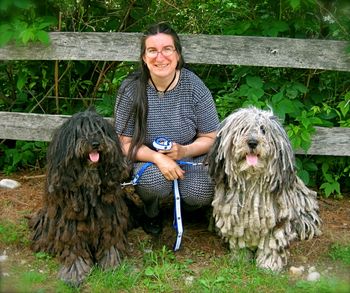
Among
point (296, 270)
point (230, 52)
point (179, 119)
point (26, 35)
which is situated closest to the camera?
point (296, 270)

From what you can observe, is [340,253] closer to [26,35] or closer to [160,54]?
[160,54]

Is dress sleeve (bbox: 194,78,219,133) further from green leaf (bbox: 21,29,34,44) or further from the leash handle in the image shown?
green leaf (bbox: 21,29,34,44)

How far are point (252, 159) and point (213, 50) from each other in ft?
4.31

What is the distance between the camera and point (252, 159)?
10.9 feet

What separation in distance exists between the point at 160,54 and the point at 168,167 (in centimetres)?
65

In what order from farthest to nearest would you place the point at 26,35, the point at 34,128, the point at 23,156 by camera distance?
1. the point at 23,156
2. the point at 34,128
3. the point at 26,35

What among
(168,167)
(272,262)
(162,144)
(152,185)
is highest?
(162,144)

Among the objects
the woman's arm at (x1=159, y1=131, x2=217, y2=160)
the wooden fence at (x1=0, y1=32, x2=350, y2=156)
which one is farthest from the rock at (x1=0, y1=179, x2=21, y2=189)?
the woman's arm at (x1=159, y1=131, x2=217, y2=160)

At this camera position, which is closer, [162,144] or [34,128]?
[162,144]

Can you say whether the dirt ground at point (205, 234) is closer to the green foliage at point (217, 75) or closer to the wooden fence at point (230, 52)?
the green foliage at point (217, 75)

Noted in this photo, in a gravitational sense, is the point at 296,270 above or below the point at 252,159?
below

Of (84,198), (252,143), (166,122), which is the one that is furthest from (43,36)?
(252,143)

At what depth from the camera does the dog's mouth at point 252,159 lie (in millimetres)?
3314

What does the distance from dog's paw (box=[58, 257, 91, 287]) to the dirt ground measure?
0.43m
